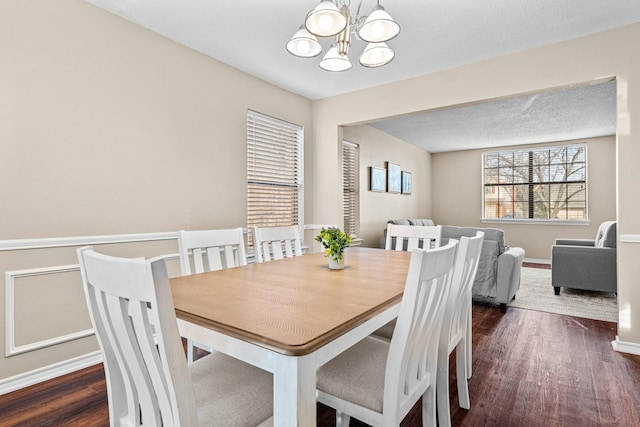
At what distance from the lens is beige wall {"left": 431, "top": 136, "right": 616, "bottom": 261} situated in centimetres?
626

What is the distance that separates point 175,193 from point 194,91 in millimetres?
944

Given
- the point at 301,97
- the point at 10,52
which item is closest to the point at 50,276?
the point at 10,52

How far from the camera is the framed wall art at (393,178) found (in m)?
6.06

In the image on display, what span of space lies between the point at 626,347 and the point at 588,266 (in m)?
1.75

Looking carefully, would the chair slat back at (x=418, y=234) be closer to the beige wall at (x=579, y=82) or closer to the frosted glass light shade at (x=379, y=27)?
the frosted glass light shade at (x=379, y=27)

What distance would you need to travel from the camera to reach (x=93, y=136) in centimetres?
233

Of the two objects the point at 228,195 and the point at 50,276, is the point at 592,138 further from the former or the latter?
the point at 50,276

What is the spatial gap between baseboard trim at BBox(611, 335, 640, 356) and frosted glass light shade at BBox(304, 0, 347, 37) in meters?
3.11

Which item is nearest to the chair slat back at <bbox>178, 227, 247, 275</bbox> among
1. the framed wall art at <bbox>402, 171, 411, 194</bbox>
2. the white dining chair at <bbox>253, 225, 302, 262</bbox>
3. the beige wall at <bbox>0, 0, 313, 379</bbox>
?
the white dining chair at <bbox>253, 225, 302, 262</bbox>

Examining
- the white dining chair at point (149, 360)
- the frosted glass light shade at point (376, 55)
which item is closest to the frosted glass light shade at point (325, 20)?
the frosted glass light shade at point (376, 55)

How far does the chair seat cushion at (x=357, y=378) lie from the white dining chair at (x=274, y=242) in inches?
44.7

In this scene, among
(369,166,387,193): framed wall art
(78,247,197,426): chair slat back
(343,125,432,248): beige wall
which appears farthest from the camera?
(369,166,387,193): framed wall art

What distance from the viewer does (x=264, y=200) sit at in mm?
3701

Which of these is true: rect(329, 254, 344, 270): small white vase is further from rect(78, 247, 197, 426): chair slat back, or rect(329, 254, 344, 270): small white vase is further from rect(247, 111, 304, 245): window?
rect(247, 111, 304, 245): window
